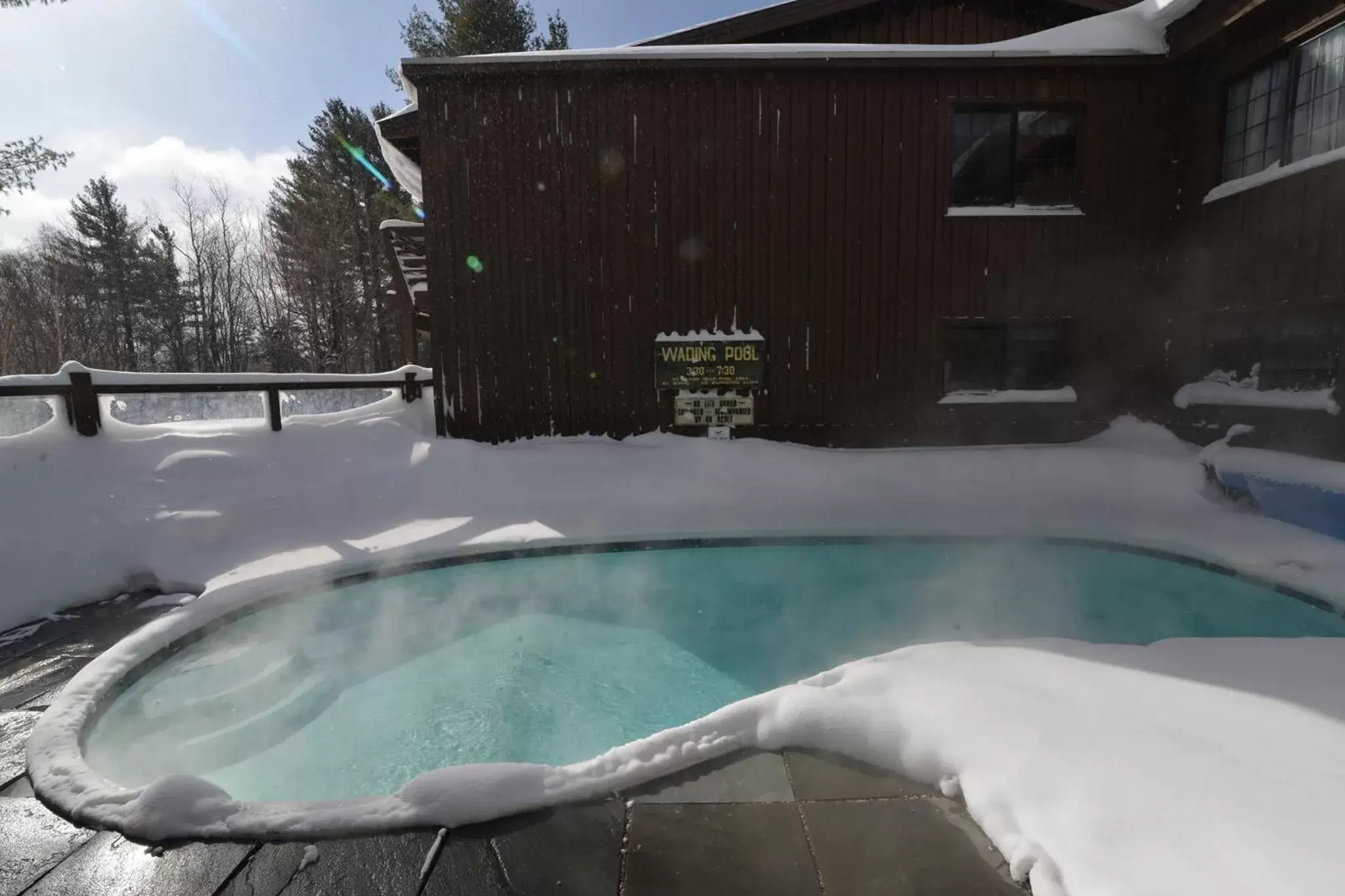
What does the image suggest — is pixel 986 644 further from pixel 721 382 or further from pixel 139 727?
pixel 721 382

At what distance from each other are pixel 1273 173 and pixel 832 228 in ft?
15.8

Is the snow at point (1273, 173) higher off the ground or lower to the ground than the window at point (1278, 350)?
higher

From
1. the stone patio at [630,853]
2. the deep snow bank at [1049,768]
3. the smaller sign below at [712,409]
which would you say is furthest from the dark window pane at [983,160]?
the stone patio at [630,853]

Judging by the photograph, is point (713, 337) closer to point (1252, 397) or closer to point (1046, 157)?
point (1046, 157)

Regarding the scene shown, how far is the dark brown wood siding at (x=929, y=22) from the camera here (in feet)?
28.6

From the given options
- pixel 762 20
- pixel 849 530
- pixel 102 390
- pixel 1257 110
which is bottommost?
pixel 849 530

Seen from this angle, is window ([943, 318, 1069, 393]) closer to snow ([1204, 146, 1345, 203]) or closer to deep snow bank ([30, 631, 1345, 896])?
snow ([1204, 146, 1345, 203])

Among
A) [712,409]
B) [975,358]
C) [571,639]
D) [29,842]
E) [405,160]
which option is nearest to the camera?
[29,842]


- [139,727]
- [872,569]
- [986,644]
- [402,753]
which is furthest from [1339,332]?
[139,727]

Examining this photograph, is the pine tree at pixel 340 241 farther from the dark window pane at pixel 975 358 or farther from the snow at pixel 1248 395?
the snow at pixel 1248 395

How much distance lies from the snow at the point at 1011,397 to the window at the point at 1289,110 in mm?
3278

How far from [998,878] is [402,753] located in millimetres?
3279

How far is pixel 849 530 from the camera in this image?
6121 mm

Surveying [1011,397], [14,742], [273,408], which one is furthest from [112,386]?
[1011,397]
